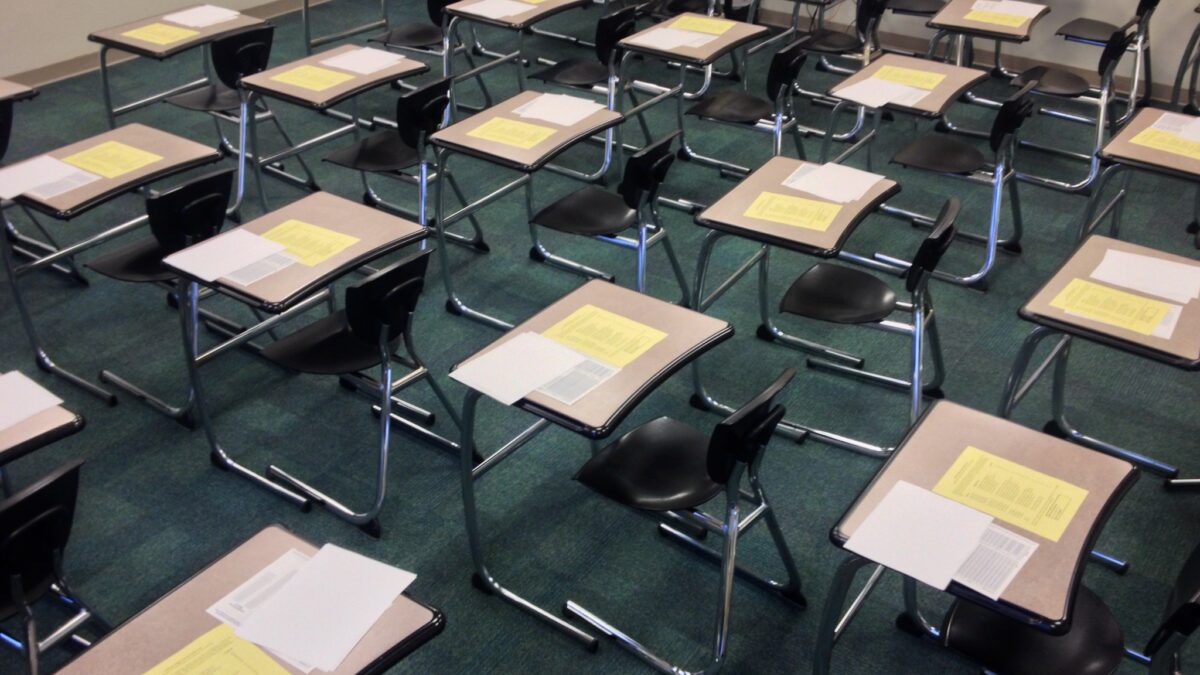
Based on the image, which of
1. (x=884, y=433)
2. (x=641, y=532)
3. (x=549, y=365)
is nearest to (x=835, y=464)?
(x=884, y=433)

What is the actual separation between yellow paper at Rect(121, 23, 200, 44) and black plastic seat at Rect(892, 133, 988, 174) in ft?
10.4

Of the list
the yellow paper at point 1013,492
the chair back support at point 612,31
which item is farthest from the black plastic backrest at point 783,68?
the yellow paper at point 1013,492

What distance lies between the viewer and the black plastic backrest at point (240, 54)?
13.8ft

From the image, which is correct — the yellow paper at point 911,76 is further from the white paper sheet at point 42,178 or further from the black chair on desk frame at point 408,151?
the white paper sheet at point 42,178

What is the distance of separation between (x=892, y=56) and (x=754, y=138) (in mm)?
1213

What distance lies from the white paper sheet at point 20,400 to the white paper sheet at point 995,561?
1.93 metres

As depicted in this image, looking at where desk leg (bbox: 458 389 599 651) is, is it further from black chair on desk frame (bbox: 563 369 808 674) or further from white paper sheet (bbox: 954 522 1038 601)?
white paper sheet (bbox: 954 522 1038 601)

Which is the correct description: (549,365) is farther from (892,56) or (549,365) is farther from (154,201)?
(892,56)

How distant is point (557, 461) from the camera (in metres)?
3.06

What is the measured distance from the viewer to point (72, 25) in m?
5.99

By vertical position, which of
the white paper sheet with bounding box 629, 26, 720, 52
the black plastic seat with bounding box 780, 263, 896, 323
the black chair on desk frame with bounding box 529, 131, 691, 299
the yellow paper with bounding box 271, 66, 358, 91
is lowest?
the black plastic seat with bounding box 780, 263, 896, 323

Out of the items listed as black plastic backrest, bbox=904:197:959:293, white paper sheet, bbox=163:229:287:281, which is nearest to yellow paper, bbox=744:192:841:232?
black plastic backrest, bbox=904:197:959:293

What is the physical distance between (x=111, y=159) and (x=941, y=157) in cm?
312

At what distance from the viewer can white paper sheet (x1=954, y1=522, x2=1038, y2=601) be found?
5.41 feet
